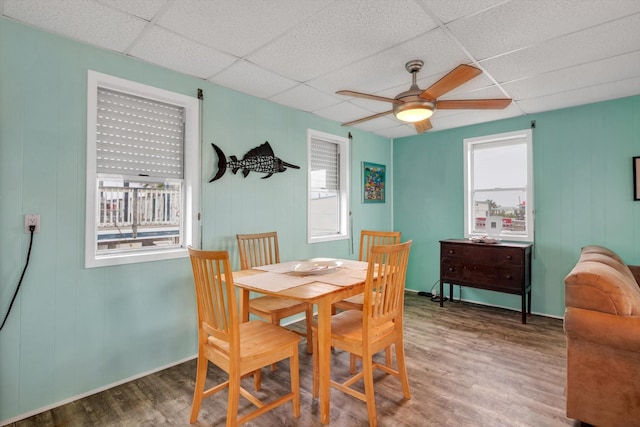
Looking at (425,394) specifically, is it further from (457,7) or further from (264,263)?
(457,7)

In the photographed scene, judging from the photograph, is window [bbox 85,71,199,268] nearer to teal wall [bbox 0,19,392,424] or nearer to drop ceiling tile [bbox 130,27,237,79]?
teal wall [bbox 0,19,392,424]

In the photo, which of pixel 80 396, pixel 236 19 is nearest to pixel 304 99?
pixel 236 19

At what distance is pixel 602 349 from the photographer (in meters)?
1.79

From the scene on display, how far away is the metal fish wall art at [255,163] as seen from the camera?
3.06 m

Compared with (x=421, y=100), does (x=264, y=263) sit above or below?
below

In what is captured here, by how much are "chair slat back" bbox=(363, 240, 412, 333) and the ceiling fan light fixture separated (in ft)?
3.67

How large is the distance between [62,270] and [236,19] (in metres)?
2.08

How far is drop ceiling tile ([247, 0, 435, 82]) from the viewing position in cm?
197

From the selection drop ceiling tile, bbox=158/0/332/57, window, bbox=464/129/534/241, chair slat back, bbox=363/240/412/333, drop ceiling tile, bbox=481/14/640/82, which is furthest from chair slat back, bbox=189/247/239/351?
window, bbox=464/129/534/241

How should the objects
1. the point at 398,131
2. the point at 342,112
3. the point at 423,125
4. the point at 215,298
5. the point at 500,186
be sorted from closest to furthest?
the point at 215,298 → the point at 423,125 → the point at 342,112 → the point at 500,186 → the point at 398,131

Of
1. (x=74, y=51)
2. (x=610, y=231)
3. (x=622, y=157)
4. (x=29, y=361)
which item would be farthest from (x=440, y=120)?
(x=29, y=361)

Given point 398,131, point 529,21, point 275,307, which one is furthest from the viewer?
point 398,131

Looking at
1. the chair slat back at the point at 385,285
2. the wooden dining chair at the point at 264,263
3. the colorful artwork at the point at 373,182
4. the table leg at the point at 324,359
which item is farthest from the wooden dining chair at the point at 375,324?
the colorful artwork at the point at 373,182

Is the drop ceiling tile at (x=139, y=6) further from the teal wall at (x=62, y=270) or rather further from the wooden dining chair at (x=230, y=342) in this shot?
the wooden dining chair at (x=230, y=342)
